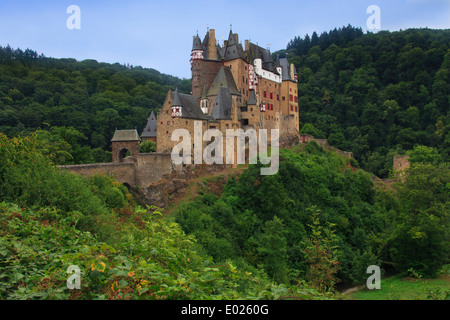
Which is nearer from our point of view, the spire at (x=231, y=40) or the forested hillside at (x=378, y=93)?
the spire at (x=231, y=40)

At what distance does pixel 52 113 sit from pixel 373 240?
168ft

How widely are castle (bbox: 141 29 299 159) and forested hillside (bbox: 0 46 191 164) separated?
1252 cm

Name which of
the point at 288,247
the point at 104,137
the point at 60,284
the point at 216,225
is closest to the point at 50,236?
the point at 60,284

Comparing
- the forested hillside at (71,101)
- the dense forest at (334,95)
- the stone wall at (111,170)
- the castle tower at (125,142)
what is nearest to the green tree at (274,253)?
the stone wall at (111,170)

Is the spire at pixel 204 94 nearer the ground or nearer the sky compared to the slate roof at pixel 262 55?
nearer the ground

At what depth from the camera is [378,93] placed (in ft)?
269

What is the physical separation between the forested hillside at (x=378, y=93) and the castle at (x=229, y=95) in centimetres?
1599

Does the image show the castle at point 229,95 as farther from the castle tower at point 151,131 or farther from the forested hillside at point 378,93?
the forested hillside at point 378,93

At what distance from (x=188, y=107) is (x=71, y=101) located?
3691 centimetres

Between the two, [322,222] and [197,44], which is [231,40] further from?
[322,222]

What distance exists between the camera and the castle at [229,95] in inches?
1481

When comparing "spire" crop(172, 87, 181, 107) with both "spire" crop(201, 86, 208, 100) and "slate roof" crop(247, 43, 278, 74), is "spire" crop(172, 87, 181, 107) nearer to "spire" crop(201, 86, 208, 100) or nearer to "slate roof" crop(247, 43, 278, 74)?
"spire" crop(201, 86, 208, 100)

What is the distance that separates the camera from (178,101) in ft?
122

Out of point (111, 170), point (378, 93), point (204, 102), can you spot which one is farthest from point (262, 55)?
point (378, 93)
